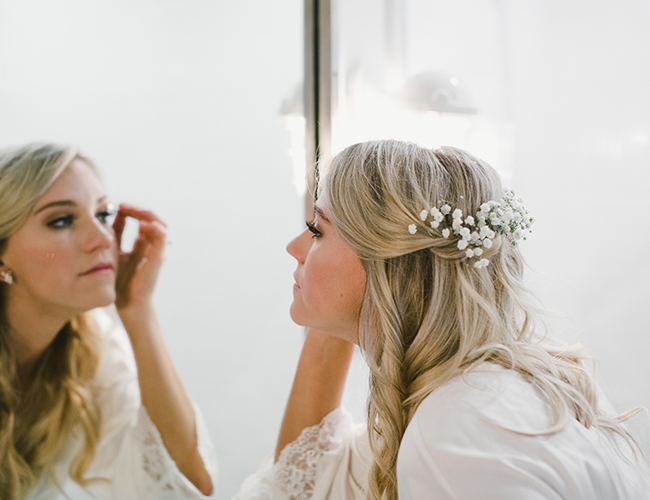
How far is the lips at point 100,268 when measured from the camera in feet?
3.49

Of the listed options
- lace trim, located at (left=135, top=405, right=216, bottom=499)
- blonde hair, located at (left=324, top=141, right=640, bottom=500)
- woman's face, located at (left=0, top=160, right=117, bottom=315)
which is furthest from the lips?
blonde hair, located at (left=324, top=141, right=640, bottom=500)

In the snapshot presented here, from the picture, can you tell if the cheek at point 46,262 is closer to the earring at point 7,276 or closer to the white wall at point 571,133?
the earring at point 7,276

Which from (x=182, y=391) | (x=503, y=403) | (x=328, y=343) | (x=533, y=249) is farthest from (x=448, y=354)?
(x=182, y=391)

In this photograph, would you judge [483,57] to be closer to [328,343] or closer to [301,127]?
[301,127]

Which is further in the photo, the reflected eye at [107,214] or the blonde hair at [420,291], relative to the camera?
the reflected eye at [107,214]

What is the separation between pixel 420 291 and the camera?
85 cm

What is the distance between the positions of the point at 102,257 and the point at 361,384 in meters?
0.76

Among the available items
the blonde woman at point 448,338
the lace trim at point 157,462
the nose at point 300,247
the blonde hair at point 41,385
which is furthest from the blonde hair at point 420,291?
the blonde hair at point 41,385

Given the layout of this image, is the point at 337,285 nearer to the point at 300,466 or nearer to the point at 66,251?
the point at 300,466

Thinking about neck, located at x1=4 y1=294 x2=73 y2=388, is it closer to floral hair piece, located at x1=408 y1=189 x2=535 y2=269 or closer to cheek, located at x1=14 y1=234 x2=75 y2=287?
cheek, located at x1=14 y1=234 x2=75 y2=287

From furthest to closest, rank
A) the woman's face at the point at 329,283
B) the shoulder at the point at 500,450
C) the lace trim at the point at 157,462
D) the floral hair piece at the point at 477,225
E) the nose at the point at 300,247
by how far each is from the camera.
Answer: the lace trim at the point at 157,462 → the nose at the point at 300,247 → the woman's face at the point at 329,283 → the floral hair piece at the point at 477,225 → the shoulder at the point at 500,450

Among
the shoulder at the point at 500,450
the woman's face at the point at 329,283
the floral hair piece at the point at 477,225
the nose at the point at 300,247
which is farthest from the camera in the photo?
the nose at the point at 300,247

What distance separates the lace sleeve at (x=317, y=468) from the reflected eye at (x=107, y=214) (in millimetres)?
667

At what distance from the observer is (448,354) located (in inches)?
32.9
